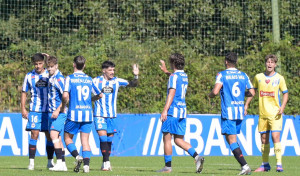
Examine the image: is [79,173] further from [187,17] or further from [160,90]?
[187,17]

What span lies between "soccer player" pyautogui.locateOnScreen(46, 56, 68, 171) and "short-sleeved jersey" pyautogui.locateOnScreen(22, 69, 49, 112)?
347 mm

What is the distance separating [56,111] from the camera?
11.3 m

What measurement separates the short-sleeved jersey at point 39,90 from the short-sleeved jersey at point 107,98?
3.00ft

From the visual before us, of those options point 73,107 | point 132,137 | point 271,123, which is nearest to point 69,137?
point 73,107

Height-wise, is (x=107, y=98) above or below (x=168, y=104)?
above

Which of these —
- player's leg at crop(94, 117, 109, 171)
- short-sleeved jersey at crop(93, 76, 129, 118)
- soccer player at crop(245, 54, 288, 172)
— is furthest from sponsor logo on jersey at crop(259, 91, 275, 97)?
player's leg at crop(94, 117, 109, 171)

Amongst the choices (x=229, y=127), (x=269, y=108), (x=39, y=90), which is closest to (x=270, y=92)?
(x=269, y=108)

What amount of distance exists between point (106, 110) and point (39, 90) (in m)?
1.23

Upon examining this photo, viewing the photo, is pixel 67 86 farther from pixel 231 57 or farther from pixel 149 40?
pixel 149 40

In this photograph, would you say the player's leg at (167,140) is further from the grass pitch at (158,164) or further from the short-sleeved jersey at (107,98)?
the short-sleeved jersey at (107,98)

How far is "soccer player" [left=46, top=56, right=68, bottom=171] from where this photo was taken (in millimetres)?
11375

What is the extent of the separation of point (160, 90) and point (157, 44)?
1.39 m

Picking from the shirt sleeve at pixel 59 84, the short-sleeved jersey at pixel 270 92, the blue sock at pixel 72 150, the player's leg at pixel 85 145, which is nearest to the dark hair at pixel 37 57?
the shirt sleeve at pixel 59 84

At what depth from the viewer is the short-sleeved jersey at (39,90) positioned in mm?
12125
